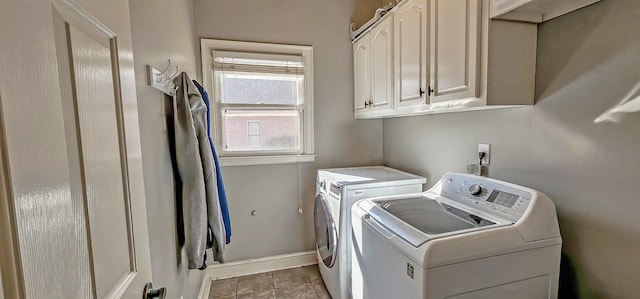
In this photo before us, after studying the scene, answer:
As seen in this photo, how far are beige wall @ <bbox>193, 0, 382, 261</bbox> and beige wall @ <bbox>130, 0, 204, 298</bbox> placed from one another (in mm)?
895

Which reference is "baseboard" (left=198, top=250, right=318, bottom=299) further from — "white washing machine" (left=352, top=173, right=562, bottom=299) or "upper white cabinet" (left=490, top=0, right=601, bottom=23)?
"upper white cabinet" (left=490, top=0, right=601, bottom=23)

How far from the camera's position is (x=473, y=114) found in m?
1.73

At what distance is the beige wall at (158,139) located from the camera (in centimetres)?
107

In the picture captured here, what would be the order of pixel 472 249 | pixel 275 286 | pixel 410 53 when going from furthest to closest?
pixel 275 286 < pixel 410 53 < pixel 472 249

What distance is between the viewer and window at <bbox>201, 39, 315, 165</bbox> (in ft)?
7.88

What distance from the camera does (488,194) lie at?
1.42m

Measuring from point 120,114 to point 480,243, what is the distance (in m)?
1.29

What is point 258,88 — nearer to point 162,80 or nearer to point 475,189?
point 162,80

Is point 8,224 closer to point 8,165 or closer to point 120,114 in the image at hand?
point 8,165

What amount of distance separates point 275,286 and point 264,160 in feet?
3.62

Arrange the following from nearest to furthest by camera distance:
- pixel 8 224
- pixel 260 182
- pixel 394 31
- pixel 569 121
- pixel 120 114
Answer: pixel 8 224
pixel 120 114
pixel 569 121
pixel 394 31
pixel 260 182

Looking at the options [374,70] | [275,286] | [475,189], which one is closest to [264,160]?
[275,286]

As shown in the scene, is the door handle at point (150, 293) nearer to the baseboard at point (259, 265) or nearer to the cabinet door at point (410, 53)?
the cabinet door at point (410, 53)

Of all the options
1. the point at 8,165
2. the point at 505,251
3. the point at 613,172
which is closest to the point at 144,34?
the point at 8,165
